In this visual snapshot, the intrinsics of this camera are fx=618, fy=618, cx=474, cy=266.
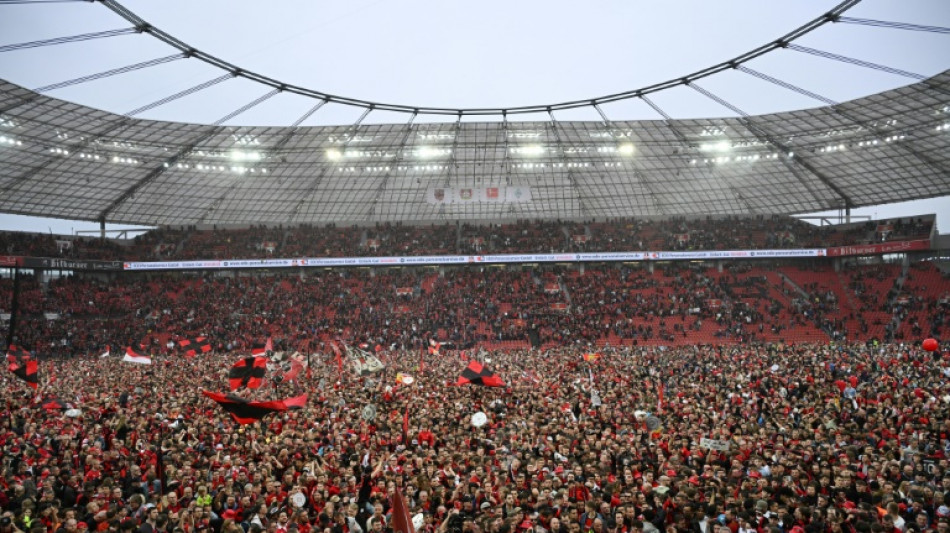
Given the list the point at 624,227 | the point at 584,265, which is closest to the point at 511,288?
the point at 584,265

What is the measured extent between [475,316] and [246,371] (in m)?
27.7

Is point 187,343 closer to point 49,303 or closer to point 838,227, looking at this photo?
point 49,303

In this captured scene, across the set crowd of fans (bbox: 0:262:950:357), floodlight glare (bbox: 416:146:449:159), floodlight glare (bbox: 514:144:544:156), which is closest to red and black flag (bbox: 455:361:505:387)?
crowd of fans (bbox: 0:262:950:357)

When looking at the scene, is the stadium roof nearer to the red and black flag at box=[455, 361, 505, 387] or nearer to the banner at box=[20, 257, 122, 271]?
the banner at box=[20, 257, 122, 271]

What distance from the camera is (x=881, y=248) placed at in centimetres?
4609

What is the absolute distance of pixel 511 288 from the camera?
4653cm

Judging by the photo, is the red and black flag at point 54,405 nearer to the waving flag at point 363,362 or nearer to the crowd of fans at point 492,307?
the waving flag at point 363,362

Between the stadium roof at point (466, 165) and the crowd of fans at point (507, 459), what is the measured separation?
22153 millimetres

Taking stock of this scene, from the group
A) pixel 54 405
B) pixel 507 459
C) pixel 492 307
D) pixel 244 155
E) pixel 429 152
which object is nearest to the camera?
pixel 507 459

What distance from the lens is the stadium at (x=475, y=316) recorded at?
927cm

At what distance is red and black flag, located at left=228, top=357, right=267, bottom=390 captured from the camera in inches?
645

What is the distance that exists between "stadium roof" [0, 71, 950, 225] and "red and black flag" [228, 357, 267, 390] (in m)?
23.4

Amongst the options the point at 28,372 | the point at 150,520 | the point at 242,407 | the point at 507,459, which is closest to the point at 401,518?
the point at 150,520

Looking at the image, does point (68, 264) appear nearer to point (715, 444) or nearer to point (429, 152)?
point (429, 152)
